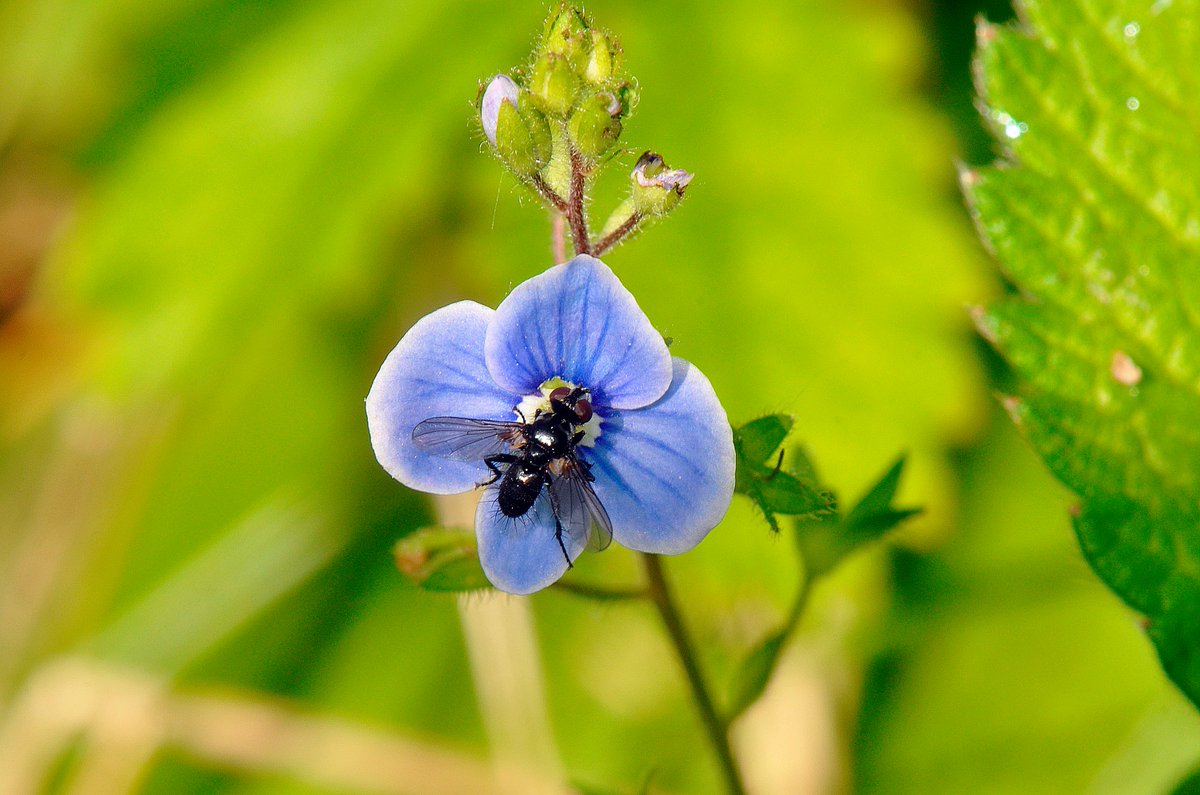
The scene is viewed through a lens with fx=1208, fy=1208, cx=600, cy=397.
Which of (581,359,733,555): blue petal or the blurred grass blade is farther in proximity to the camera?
the blurred grass blade

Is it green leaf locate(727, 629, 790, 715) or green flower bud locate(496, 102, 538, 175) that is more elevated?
green flower bud locate(496, 102, 538, 175)

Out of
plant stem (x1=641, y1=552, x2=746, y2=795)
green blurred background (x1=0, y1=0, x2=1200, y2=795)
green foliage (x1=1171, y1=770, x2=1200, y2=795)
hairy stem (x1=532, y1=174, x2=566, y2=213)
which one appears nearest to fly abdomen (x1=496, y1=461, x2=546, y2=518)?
plant stem (x1=641, y1=552, x2=746, y2=795)

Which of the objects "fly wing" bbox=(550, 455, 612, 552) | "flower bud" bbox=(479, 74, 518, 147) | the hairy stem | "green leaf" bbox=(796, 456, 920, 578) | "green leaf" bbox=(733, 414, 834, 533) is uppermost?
"flower bud" bbox=(479, 74, 518, 147)

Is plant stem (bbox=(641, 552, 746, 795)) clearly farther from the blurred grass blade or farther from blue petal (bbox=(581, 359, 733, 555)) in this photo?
the blurred grass blade

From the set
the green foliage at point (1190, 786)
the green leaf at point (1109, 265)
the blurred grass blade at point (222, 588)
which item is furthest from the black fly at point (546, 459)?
the blurred grass blade at point (222, 588)

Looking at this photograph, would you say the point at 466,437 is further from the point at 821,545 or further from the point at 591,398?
the point at 821,545

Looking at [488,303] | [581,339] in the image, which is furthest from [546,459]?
[488,303]

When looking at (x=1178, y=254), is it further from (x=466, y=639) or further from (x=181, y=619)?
(x=181, y=619)
